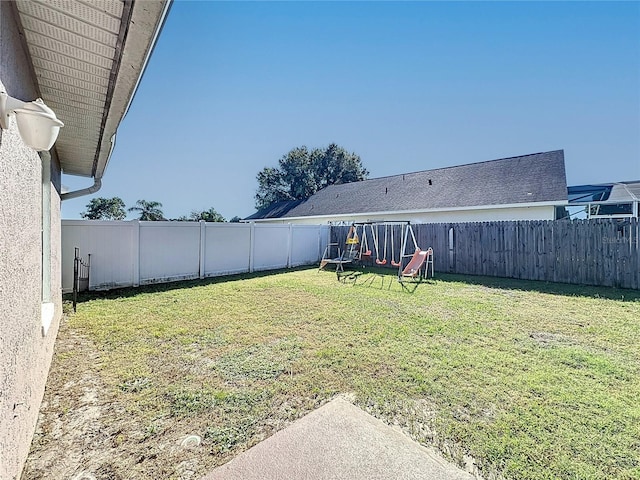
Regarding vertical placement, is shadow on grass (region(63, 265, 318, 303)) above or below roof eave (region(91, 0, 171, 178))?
below

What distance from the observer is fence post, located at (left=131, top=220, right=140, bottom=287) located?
27.0 feet

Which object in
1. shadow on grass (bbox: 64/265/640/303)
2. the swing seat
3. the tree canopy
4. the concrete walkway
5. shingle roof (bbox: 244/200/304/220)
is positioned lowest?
the concrete walkway

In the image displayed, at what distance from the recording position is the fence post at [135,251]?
823 cm

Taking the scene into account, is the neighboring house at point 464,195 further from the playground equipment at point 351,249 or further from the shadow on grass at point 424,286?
the shadow on grass at point 424,286

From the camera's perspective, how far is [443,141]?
2134 centimetres

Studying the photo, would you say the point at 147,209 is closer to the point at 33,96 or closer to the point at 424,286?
the point at 424,286

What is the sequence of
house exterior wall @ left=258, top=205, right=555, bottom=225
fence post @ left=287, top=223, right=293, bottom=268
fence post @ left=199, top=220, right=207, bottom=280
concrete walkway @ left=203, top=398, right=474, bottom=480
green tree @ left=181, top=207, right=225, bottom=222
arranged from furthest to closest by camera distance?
green tree @ left=181, top=207, right=225, bottom=222 < fence post @ left=287, top=223, right=293, bottom=268 < house exterior wall @ left=258, top=205, right=555, bottom=225 < fence post @ left=199, top=220, right=207, bottom=280 < concrete walkway @ left=203, top=398, right=474, bottom=480

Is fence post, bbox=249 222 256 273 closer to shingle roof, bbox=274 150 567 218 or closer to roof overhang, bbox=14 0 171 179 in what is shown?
roof overhang, bbox=14 0 171 179

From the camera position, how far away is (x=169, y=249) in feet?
29.5

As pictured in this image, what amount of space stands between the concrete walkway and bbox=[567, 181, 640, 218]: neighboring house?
42.6ft

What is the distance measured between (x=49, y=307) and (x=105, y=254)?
4838mm

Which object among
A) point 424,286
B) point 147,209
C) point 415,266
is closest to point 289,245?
point 415,266

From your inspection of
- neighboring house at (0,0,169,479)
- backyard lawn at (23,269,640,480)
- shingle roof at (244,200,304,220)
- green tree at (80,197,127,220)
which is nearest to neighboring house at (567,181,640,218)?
backyard lawn at (23,269,640,480)

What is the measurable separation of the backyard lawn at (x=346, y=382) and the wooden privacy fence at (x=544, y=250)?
2652mm
